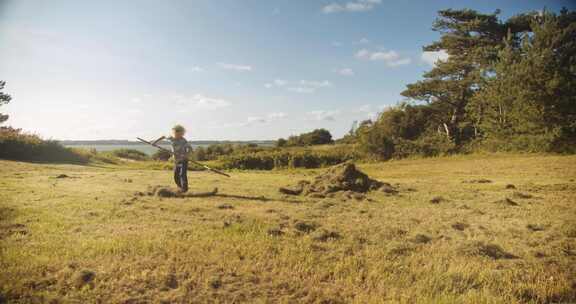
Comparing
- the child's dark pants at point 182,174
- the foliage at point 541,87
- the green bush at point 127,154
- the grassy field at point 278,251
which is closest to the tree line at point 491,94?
the foliage at point 541,87

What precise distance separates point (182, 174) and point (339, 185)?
4800 millimetres

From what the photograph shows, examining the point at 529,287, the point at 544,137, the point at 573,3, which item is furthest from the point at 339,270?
the point at 544,137

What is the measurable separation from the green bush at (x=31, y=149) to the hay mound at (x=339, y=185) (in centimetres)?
1429

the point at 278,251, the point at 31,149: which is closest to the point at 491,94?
the point at 278,251

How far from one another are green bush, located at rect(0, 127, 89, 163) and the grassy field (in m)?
11.1

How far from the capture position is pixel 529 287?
349 cm

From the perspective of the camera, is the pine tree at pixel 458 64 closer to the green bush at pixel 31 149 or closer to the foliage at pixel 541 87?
the foliage at pixel 541 87

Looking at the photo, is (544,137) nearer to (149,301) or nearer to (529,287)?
(529,287)

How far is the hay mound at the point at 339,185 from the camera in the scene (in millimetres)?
10070

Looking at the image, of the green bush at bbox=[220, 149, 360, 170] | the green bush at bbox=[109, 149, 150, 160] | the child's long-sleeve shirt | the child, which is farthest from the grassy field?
the green bush at bbox=[109, 149, 150, 160]

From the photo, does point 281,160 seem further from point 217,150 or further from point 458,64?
point 458,64

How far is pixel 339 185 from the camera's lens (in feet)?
34.3

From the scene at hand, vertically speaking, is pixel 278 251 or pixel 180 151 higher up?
pixel 180 151

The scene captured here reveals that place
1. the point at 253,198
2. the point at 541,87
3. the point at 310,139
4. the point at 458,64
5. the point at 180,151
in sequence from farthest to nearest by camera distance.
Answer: the point at 310,139
the point at 458,64
the point at 541,87
the point at 180,151
the point at 253,198
